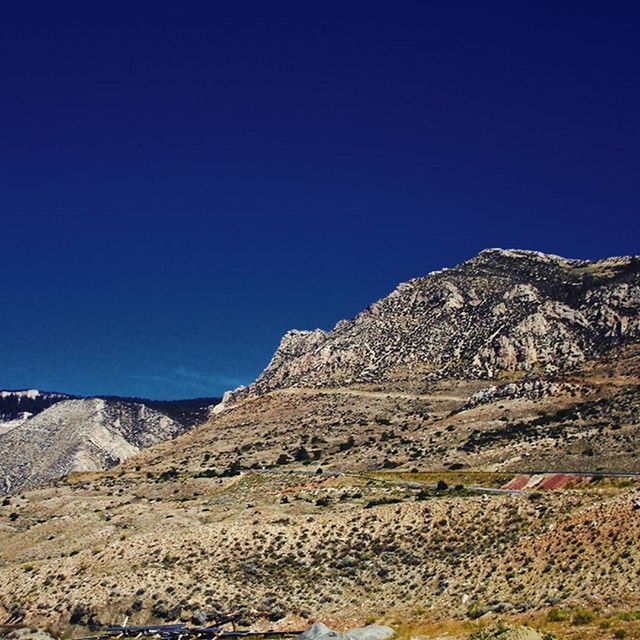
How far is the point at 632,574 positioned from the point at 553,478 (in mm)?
28392

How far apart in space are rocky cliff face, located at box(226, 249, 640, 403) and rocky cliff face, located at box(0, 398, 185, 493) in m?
28.8

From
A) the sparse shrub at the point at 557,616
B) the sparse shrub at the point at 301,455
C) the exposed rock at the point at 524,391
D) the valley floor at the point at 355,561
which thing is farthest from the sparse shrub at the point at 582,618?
the exposed rock at the point at 524,391

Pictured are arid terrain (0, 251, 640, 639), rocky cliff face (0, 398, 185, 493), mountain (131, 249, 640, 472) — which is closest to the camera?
arid terrain (0, 251, 640, 639)

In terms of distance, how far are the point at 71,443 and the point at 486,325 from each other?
96012mm

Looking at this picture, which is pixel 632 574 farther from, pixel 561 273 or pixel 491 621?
pixel 561 273

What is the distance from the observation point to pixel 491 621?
3180 centimetres

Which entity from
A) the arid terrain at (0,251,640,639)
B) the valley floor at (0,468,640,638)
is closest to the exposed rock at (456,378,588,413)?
the arid terrain at (0,251,640,639)

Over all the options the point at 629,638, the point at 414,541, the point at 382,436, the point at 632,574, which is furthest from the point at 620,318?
the point at 629,638

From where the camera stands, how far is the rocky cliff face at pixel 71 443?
155m

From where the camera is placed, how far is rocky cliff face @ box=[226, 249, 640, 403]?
127500mm

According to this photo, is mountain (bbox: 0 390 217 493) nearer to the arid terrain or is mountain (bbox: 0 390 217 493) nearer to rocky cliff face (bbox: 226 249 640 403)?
rocky cliff face (bbox: 226 249 640 403)

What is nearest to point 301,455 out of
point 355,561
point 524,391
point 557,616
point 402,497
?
point 524,391

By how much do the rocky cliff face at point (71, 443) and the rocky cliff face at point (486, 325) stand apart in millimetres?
28832

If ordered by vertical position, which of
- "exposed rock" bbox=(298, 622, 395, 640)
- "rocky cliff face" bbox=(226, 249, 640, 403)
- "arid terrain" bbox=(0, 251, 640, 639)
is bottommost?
"exposed rock" bbox=(298, 622, 395, 640)
